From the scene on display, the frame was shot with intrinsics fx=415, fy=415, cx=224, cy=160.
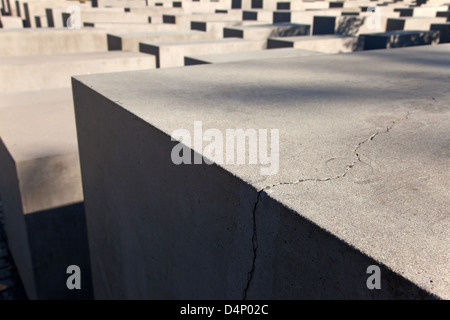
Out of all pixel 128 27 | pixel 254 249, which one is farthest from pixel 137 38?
pixel 254 249

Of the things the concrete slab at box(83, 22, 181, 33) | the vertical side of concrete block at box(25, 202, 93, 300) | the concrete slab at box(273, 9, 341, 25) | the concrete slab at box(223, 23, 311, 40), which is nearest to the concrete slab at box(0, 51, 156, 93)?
the concrete slab at box(223, 23, 311, 40)

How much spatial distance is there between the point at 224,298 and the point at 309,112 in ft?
2.69

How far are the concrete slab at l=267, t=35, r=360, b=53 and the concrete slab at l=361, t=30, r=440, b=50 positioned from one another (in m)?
0.22

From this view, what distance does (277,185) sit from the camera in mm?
1136

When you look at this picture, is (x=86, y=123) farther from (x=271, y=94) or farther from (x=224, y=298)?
(x=224, y=298)

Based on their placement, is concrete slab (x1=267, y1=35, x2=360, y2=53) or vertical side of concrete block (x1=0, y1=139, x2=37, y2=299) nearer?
vertical side of concrete block (x1=0, y1=139, x2=37, y2=299)

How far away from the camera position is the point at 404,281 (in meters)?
0.81

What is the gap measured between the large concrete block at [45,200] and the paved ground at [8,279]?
0.68 feet

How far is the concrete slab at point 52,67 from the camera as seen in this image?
18.4ft

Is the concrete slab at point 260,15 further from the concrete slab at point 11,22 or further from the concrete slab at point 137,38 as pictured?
the concrete slab at point 11,22

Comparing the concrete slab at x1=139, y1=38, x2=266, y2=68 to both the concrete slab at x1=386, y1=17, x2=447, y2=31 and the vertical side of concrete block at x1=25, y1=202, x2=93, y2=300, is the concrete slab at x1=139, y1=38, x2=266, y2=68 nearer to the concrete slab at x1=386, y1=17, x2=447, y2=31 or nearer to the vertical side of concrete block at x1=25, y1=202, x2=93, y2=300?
the vertical side of concrete block at x1=25, y1=202, x2=93, y2=300

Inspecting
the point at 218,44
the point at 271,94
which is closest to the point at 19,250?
the point at 271,94

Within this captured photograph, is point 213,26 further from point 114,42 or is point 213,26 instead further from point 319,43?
point 319,43

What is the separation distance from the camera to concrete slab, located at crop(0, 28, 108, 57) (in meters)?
6.86
